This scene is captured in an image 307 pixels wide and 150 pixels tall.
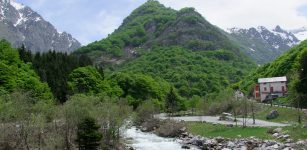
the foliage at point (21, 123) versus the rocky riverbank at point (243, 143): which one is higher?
the foliage at point (21, 123)

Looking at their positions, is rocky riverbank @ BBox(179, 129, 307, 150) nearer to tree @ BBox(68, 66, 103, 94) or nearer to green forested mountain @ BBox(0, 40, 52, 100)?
green forested mountain @ BBox(0, 40, 52, 100)

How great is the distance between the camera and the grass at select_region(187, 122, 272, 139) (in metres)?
61.2

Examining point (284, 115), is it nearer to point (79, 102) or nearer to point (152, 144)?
point (152, 144)

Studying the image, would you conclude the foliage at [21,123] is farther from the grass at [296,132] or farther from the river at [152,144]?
the grass at [296,132]

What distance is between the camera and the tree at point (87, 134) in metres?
47.8

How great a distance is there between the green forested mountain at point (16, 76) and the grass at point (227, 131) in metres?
33.4

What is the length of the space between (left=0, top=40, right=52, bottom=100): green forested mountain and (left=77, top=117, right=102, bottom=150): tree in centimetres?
3776

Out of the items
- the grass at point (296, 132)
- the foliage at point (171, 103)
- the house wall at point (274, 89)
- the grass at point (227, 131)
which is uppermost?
the house wall at point (274, 89)

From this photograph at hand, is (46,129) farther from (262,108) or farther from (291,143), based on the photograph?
(262,108)

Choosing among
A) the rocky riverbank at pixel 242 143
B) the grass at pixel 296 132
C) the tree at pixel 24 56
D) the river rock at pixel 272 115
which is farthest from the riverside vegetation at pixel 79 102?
the river rock at pixel 272 115

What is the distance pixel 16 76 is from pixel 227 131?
169 ft

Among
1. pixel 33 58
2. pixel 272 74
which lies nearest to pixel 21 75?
pixel 33 58

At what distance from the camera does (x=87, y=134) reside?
47906mm

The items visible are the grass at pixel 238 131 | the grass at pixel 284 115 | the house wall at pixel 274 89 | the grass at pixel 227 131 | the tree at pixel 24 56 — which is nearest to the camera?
the grass at pixel 238 131
